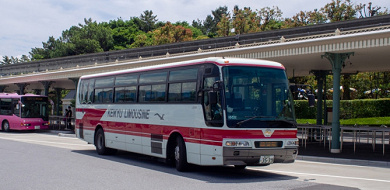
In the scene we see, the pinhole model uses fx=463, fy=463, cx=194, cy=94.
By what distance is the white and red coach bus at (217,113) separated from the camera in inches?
453

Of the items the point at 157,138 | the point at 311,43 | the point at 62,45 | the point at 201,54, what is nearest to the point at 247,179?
the point at 157,138

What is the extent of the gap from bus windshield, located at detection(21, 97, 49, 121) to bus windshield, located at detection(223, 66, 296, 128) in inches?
1042

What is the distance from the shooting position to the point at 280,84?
12336 mm

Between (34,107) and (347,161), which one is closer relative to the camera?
(347,161)

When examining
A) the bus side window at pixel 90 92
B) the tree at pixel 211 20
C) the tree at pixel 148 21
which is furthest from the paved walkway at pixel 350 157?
the tree at pixel 211 20

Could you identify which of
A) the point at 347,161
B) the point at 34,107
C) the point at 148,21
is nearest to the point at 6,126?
the point at 34,107

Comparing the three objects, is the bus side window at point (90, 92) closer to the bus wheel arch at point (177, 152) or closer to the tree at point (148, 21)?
the bus wheel arch at point (177, 152)

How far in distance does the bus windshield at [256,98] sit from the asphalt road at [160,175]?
1470 mm

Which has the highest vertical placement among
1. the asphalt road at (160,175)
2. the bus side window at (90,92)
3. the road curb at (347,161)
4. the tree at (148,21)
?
the tree at (148,21)

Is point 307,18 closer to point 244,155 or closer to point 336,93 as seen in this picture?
point 336,93

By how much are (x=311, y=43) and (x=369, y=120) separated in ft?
80.8

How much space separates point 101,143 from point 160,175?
665 cm

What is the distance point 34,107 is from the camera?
35250 millimetres

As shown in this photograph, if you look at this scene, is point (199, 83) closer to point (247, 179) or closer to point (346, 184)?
point (247, 179)
